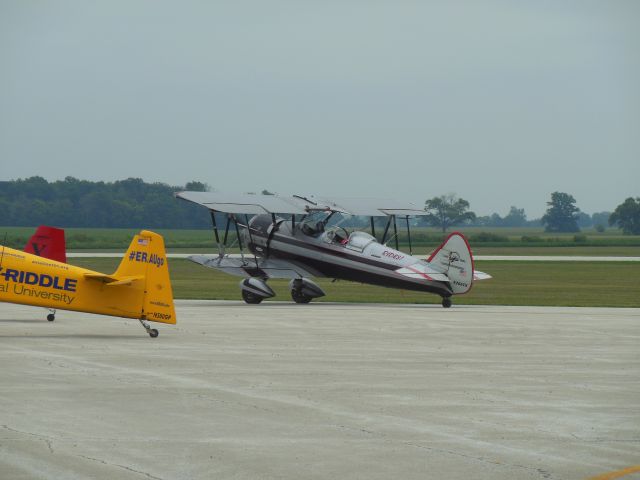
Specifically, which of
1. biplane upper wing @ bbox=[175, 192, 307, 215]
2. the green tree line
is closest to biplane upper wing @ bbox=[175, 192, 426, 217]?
biplane upper wing @ bbox=[175, 192, 307, 215]

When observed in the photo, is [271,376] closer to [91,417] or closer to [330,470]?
[91,417]

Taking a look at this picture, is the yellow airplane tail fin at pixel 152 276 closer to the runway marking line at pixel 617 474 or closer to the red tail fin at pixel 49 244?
the red tail fin at pixel 49 244

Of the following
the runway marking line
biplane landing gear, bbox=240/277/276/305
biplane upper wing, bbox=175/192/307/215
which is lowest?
the runway marking line

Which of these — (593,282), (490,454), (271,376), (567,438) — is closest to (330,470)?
(490,454)

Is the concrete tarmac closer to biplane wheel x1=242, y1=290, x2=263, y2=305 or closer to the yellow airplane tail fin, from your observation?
the yellow airplane tail fin

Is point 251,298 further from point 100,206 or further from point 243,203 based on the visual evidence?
point 100,206

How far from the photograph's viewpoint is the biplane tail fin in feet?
87.3

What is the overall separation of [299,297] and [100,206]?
115013mm

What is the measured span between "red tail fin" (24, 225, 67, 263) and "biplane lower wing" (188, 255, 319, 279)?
5199 mm

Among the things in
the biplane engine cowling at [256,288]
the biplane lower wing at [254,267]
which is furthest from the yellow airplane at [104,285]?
the biplane lower wing at [254,267]

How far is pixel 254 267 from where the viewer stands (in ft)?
98.0

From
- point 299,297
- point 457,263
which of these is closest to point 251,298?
point 299,297

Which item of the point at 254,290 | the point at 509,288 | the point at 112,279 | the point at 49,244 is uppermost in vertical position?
the point at 49,244

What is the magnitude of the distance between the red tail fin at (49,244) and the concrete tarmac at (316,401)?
138 inches
